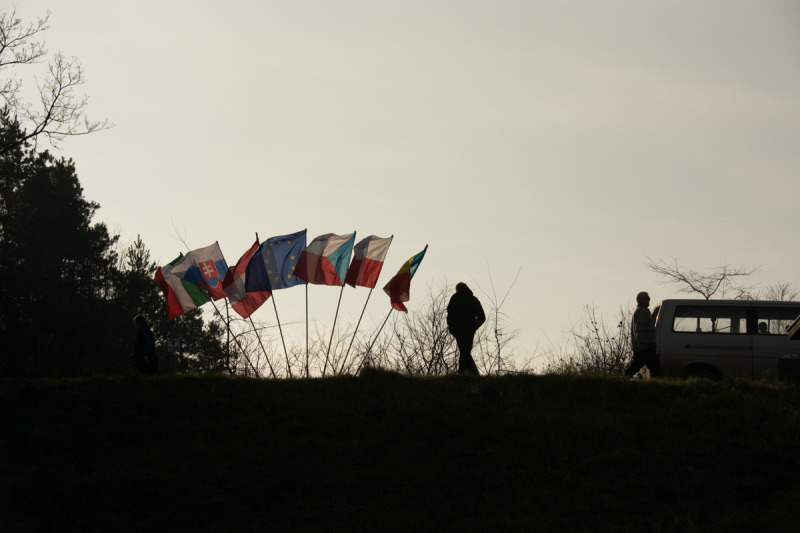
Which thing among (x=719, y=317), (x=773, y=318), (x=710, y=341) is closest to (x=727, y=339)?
(x=710, y=341)

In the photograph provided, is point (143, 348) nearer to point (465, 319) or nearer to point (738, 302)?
point (465, 319)

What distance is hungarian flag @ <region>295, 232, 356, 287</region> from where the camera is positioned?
18.9m

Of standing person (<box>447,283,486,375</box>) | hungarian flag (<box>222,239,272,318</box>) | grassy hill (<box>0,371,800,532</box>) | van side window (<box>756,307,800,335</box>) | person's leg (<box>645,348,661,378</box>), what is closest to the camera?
grassy hill (<box>0,371,800,532</box>)

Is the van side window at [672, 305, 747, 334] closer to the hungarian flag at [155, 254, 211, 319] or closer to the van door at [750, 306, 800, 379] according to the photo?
the van door at [750, 306, 800, 379]

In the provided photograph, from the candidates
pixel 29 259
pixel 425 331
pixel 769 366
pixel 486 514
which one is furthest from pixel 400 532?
pixel 29 259

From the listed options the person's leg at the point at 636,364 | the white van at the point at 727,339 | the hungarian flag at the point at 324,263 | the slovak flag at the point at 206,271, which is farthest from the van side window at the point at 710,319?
the slovak flag at the point at 206,271

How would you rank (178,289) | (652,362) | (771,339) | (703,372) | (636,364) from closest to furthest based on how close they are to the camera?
(652,362), (636,364), (771,339), (703,372), (178,289)

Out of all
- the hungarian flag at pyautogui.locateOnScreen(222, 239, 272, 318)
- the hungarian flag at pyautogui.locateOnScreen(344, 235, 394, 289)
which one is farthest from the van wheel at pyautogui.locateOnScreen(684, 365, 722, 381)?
the hungarian flag at pyautogui.locateOnScreen(222, 239, 272, 318)

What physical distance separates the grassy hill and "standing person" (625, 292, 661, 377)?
3.72ft

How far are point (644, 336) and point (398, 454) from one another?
18.4 feet

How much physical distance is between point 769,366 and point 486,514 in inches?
334

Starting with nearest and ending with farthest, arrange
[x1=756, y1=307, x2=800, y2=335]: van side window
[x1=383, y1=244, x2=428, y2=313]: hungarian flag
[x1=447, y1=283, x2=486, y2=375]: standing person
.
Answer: [x1=447, y1=283, x2=486, y2=375]: standing person, [x1=756, y1=307, x2=800, y2=335]: van side window, [x1=383, y1=244, x2=428, y2=313]: hungarian flag

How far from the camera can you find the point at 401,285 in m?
18.7

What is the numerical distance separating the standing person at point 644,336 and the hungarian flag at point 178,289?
9.12 metres
